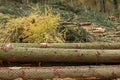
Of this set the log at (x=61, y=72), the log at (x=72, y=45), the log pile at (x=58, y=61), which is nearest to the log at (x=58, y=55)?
the log pile at (x=58, y=61)

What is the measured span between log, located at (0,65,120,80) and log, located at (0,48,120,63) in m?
0.20

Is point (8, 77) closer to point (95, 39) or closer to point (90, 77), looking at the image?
point (90, 77)

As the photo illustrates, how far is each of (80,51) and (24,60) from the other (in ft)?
2.90

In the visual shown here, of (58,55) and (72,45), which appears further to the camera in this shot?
(72,45)

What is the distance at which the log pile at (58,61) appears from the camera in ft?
14.5

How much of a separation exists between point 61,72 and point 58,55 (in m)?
0.33

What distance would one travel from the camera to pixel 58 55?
4.66 m

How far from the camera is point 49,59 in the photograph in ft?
15.3

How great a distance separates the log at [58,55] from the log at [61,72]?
20 cm

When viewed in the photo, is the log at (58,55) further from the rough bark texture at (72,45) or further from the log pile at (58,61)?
the rough bark texture at (72,45)

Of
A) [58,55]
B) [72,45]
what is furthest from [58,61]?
[72,45]

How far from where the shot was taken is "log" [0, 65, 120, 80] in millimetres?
4389

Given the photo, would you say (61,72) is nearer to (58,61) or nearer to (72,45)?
(58,61)

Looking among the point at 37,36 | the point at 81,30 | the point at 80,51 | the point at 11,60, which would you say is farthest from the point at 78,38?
the point at 11,60
